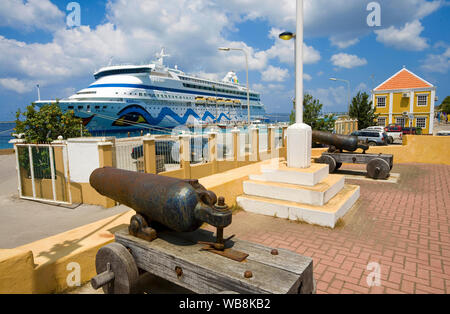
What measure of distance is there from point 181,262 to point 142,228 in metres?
0.64

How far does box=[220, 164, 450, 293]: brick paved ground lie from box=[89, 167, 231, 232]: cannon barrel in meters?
1.67

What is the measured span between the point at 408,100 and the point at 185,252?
40.2 m

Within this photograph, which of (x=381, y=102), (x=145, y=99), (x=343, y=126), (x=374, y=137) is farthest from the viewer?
(x=145, y=99)

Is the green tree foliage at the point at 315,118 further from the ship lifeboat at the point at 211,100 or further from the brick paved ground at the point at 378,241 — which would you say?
the ship lifeboat at the point at 211,100

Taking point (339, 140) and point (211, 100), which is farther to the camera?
point (211, 100)

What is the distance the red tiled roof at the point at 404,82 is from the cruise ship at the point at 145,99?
32.4m

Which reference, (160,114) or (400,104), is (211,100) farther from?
(400,104)

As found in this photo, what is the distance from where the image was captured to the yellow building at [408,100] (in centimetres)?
3450

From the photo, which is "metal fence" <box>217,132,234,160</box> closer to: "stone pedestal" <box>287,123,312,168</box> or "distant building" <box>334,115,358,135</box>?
"stone pedestal" <box>287,123,312,168</box>

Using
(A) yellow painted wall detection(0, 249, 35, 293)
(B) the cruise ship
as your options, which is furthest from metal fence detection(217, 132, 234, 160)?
(B) the cruise ship

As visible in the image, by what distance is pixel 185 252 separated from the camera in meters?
2.53

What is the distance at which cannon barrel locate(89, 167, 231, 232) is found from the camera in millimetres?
2443

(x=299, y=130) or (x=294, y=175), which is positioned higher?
(x=299, y=130)

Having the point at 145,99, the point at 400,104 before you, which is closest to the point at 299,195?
the point at 400,104
